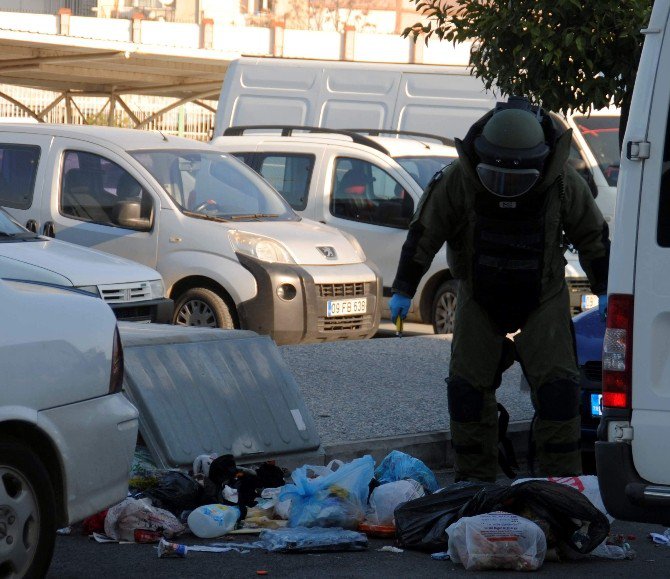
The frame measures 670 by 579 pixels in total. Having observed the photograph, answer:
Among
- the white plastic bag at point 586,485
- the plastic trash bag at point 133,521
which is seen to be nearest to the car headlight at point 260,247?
the plastic trash bag at point 133,521

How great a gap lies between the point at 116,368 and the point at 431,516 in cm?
160

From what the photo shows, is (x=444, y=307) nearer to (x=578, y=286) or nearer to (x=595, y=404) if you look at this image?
(x=578, y=286)

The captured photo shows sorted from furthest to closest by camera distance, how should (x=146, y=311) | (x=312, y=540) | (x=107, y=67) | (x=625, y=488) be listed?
1. (x=107, y=67)
2. (x=146, y=311)
3. (x=312, y=540)
4. (x=625, y=488)

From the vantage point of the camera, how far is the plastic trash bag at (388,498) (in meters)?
6.31

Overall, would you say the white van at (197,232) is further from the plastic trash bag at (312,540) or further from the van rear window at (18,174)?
the plastic trash bag at (312,540)

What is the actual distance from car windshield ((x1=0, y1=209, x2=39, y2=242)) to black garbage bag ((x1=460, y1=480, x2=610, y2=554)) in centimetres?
497

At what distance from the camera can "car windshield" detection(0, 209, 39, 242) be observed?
9.88 metres

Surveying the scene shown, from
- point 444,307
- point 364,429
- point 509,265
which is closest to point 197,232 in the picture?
point 444,307

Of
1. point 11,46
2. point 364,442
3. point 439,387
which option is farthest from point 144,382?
point 11,46

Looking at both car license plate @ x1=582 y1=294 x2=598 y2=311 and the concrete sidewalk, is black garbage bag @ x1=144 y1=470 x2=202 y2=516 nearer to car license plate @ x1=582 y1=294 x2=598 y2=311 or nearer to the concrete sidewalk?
the concrete sidewalk

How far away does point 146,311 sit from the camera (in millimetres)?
10266

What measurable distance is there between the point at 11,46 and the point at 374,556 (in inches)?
906

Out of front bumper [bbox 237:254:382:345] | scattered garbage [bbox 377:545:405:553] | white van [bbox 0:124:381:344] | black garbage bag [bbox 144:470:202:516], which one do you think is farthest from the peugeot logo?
scattered garbage [bbox 377:545:405:553]

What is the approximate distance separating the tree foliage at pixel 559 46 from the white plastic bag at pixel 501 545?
5.85 m
